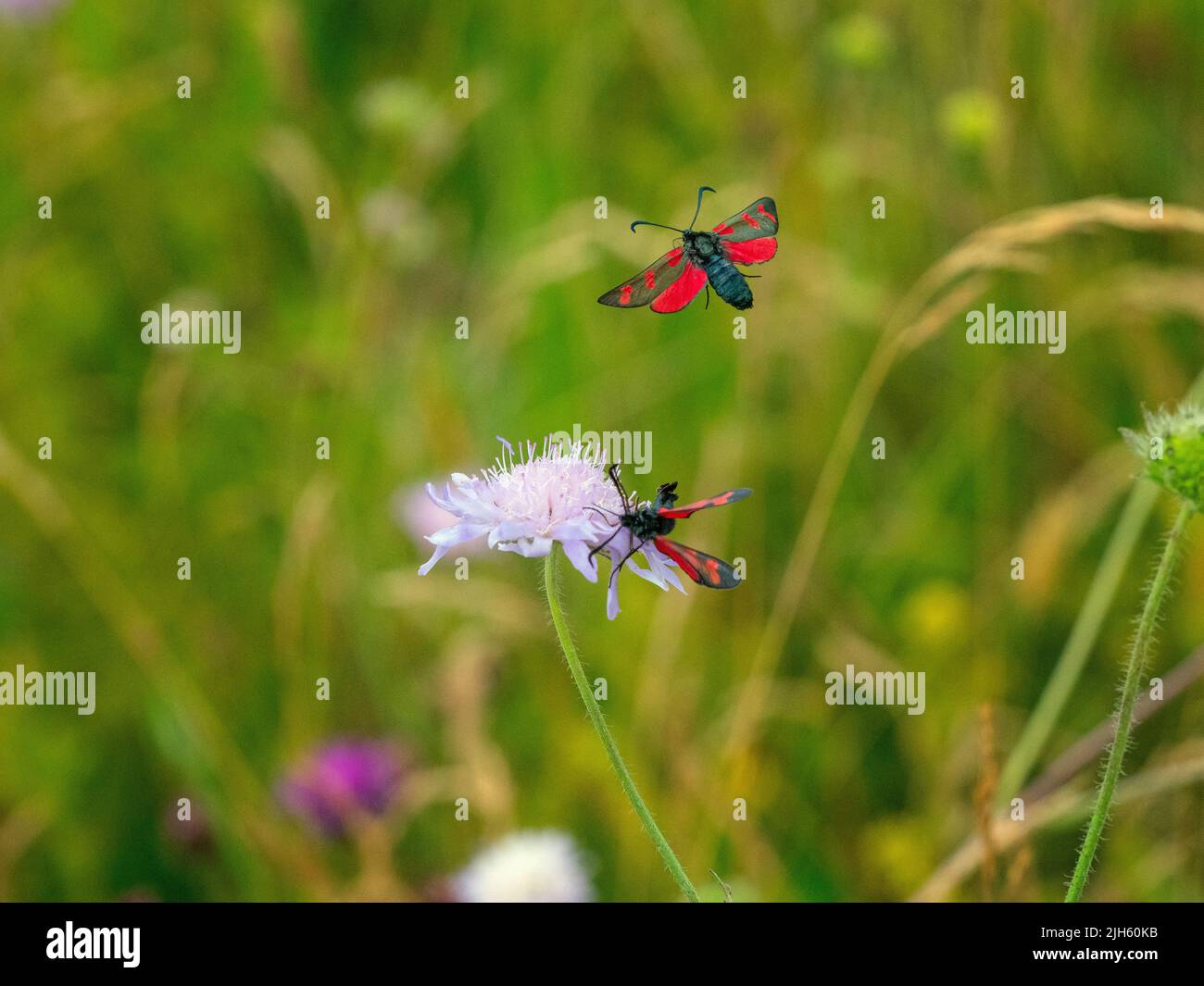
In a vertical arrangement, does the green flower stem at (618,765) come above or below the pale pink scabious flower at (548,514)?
below

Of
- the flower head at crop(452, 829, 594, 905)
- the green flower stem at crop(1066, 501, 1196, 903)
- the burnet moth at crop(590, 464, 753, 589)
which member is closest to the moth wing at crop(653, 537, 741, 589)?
the burnet moth at crop(590, 464, 753, 589)

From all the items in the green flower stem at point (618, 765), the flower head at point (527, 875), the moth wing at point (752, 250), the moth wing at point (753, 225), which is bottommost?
the flower head at point (527, 875)

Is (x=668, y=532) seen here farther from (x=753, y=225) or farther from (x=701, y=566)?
(x=753, y=225)

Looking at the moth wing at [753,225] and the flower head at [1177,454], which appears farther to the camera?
the moth wing at [753,225]

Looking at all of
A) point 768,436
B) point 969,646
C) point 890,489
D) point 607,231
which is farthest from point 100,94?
point 969,646

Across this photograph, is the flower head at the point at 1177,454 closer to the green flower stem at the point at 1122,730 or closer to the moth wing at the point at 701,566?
the green flower stem at the point at 1122,730

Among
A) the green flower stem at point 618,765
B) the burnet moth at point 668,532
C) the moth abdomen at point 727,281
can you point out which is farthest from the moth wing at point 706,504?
the moth abdomen at point 727,281

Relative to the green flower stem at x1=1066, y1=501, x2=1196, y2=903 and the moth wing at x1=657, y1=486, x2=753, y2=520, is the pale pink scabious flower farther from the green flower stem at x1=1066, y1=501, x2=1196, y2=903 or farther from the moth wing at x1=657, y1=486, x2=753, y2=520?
the green flower stem at x1=1066, y1=501, x2=1196, y2=903
